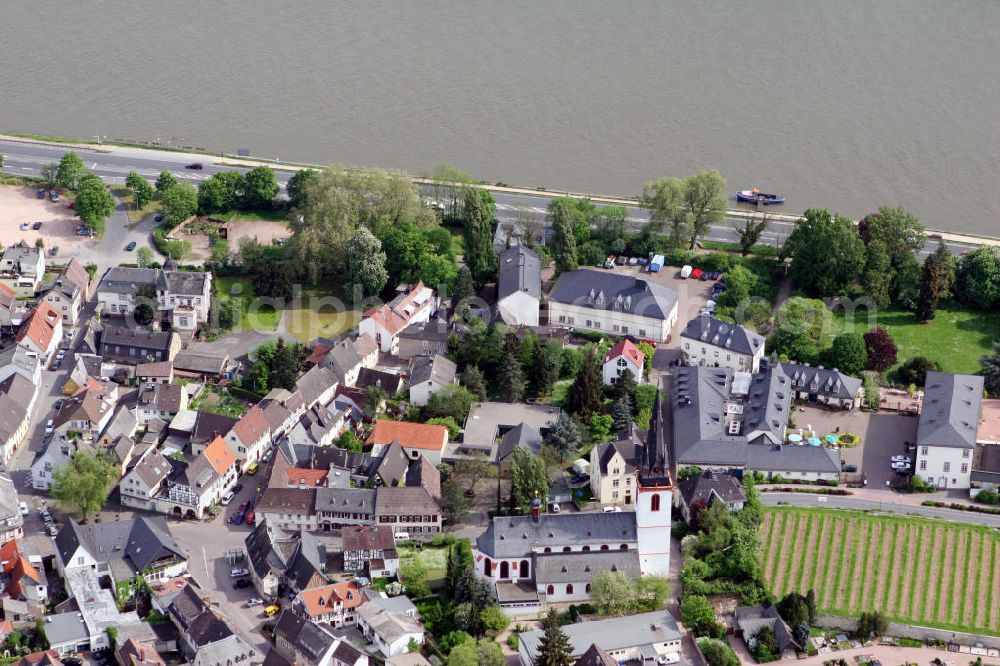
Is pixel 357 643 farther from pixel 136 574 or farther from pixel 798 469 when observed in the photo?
pixel 798 469

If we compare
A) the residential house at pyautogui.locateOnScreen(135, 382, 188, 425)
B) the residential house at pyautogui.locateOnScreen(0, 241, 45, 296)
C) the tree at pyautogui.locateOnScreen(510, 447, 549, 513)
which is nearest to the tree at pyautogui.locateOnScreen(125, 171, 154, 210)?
the residential house at pyautogui.locateOnScreen(0, 241, 45, 296)

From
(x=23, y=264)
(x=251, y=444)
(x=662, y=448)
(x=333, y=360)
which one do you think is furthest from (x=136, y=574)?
(x=23, y=264)

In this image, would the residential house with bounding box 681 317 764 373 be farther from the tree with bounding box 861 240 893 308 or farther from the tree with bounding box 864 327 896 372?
the tree with bounding box 861 240 893 308

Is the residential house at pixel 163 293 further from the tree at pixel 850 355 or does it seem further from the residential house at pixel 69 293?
the tree at pixel 850 355

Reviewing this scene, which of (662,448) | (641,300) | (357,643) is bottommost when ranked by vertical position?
(357,643)

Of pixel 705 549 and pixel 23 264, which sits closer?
pixel 705 549

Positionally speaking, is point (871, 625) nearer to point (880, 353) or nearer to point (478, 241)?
point (880, 353)
